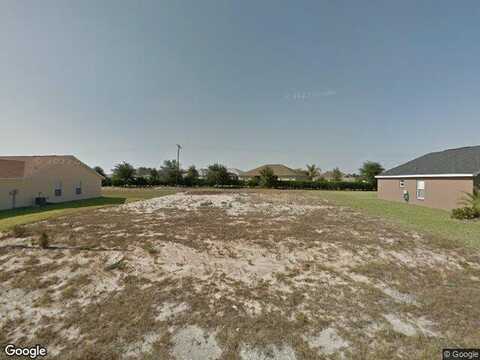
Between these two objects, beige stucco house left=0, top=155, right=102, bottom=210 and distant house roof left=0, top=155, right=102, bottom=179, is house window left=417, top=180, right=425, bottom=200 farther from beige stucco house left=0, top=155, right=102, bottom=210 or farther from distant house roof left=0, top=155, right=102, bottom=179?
distant house roof left=0, top=155, right=102, bottom=179

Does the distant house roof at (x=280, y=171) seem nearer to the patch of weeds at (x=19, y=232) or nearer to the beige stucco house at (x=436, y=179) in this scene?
the beige stucco house at (x=436, y=179)

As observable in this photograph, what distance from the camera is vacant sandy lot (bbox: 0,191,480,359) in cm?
278

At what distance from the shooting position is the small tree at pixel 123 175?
40.5 meters

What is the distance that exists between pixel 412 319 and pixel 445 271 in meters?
2.50

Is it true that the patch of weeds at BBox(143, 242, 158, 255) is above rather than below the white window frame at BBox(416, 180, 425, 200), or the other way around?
below

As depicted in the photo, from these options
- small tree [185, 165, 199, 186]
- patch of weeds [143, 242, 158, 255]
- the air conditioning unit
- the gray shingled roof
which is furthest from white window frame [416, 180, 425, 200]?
small tree [185, 165, 199, 186]

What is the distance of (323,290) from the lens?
4055 mm

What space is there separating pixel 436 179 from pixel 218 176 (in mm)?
31279

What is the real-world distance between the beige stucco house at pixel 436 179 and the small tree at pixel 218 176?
2619 cm

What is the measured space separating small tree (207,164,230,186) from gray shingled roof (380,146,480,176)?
26.4 meters

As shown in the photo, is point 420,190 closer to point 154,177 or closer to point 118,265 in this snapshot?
point 118,265

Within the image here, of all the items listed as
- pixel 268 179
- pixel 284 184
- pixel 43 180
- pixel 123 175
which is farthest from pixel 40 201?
pixel 284 184

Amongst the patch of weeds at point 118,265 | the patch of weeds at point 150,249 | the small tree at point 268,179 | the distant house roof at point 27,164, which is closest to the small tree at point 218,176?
the small tree at point 268,179

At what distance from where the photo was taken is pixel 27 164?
1725cm
